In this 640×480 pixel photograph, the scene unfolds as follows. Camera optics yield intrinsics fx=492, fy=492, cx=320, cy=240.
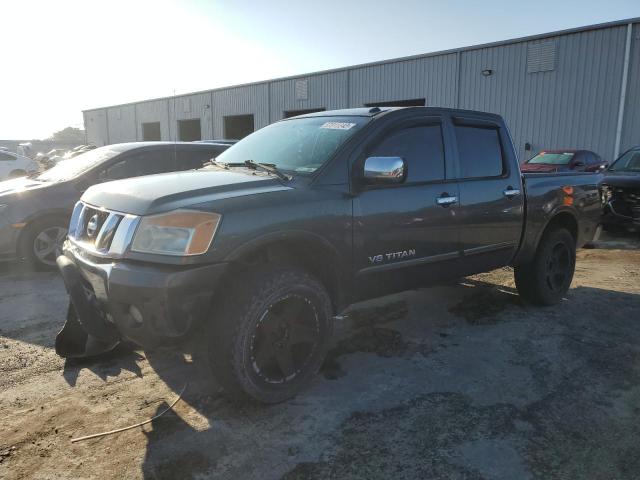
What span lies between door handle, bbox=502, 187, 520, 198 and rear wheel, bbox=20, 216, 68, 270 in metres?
4.97

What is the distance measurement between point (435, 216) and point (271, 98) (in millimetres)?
25470

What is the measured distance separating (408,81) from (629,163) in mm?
12678

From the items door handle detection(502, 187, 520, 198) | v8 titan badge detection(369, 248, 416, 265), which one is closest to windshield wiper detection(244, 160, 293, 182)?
v8 titan badge detection(369, 248, 416, 265)

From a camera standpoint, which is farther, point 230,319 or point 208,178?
point 208,178

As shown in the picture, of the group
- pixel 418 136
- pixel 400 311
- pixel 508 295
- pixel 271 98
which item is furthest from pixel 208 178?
pixel 271 98

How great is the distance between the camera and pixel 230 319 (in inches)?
107

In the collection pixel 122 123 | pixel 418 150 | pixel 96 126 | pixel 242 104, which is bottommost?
pixel 418 150

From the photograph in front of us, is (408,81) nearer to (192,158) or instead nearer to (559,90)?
(559,90)

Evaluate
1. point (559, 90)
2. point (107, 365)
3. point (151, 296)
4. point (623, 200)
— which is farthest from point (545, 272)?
point (559, 90)

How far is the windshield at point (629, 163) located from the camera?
958 cm

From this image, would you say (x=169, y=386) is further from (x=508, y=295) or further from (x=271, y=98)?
(x=271, y=98)

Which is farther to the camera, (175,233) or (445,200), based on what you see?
(445,200)

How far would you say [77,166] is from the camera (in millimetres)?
6352

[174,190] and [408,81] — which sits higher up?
[408,81]
